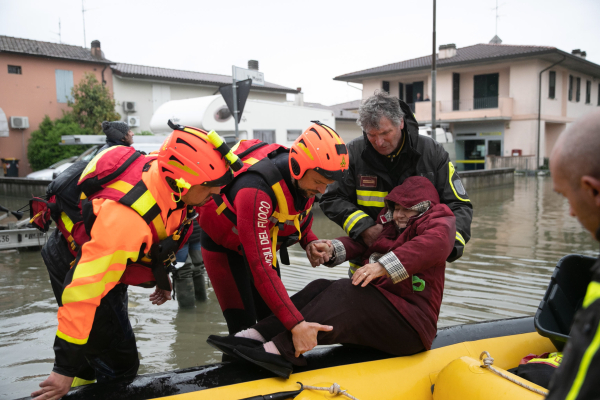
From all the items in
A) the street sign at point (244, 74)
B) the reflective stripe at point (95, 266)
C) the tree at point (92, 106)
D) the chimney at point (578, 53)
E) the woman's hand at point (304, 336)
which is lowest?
the woman's hand at point (304, 336)

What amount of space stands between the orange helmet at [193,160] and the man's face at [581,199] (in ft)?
4.66

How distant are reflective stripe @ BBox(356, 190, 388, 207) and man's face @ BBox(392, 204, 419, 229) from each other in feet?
1.06

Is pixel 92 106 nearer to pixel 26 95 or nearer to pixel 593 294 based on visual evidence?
pixel 26 95

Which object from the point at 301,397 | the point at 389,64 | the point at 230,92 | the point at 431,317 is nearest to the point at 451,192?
the point at 431,317

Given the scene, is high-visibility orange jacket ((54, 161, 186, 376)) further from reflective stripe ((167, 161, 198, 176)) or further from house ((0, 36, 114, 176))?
house ((0, 36, 114, 176))

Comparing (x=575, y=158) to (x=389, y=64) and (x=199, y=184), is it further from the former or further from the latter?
(x=389, y=64)

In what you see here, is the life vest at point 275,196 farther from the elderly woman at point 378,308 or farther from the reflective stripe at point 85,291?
the reflective stripe at point 85,291

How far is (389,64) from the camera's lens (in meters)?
29.5

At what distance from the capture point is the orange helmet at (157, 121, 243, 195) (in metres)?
2.00

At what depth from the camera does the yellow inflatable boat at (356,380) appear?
6.24 feet

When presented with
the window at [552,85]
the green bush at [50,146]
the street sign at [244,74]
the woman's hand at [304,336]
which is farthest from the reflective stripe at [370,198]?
the window at [552,85]

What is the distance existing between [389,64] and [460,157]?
7920 mm

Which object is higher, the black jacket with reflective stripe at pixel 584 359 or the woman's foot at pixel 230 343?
the black jacket with reflective stripe at pixel 584 359

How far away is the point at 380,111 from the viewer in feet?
8.98
